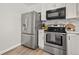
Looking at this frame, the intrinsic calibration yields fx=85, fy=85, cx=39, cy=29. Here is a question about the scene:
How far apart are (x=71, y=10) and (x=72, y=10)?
0.05ft

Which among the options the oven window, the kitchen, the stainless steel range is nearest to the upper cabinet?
the kitchen

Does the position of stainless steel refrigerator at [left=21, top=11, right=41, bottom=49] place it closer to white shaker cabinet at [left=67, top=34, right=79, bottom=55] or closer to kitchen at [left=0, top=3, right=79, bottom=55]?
kitchen at [left=0, top=3, right=79, bottom=55]

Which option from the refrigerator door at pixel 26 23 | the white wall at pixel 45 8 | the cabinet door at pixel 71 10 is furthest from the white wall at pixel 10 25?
the cabinet door at pixel 71 10

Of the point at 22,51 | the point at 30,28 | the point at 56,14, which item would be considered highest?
the point at 56,14

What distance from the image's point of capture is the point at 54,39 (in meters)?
1.42

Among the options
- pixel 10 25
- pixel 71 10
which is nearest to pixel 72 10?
pixel 71 10

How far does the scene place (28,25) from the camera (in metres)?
1.30

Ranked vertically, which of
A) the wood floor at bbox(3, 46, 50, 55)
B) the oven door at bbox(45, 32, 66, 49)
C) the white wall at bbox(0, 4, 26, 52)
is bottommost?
the wood floor at bbox(3, 46, 50, 55)

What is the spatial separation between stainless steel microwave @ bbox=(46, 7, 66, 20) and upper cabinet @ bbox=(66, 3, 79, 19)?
2.3 inches

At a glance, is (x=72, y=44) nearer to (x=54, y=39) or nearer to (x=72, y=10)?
(x=54, y=39)

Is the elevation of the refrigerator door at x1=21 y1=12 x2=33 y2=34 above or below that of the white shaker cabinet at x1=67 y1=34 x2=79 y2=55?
above

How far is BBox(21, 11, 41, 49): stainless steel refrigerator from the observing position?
1.26m

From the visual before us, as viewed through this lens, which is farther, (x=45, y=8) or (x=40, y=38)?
(x=40, y=38)
